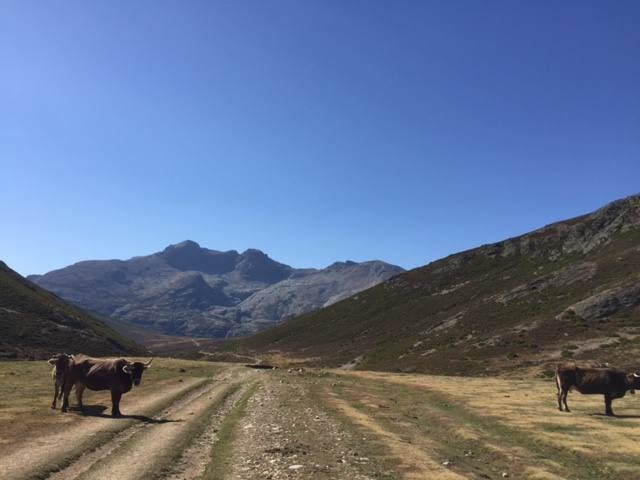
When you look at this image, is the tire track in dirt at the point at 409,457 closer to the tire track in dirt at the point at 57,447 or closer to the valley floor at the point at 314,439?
the valley floor at the point at 314,439

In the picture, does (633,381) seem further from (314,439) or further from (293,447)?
(293,447)

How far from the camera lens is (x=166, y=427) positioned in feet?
85.4

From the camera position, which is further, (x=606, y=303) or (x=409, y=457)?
(x=606, y=303)

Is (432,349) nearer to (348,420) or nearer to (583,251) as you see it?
(583,251)

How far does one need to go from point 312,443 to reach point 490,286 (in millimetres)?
126994

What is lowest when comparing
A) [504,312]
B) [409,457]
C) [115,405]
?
[409,457]

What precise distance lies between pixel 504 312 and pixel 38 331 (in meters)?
114

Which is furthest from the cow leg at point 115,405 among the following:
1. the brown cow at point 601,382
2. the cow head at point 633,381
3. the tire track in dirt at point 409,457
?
the cow head at point 633,381

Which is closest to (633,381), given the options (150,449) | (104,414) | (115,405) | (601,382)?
(601,382)

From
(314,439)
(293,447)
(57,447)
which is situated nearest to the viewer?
(57,447)

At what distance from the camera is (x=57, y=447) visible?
20047 millimetres

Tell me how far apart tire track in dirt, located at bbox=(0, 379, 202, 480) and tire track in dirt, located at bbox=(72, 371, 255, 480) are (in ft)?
4.16

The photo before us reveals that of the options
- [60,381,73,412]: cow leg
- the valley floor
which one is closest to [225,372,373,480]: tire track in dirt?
the valley floor

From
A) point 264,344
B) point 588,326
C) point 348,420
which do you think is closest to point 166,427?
point 348,420
